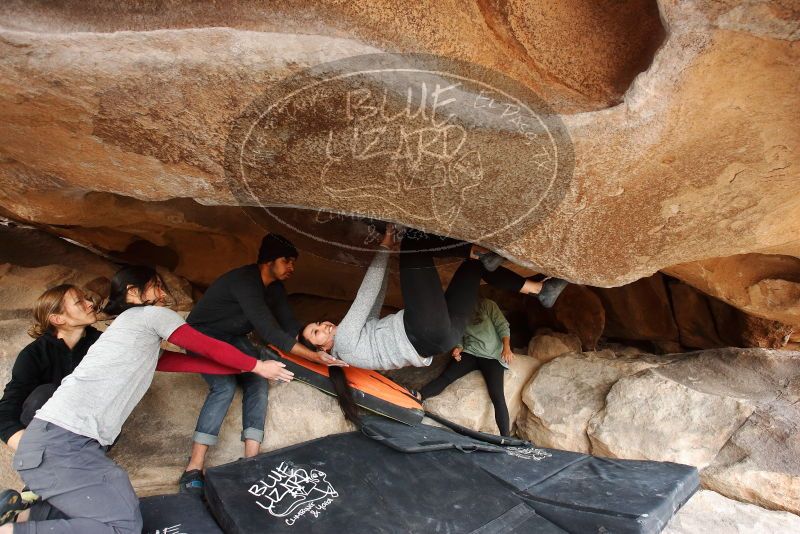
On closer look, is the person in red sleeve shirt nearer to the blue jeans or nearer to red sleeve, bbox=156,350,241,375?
red sleeve, bbox=156,350,241,375

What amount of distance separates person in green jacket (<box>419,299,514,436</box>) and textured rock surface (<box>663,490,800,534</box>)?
40.6 inches

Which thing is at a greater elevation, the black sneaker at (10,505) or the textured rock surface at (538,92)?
the textured rock surface at (538,92)

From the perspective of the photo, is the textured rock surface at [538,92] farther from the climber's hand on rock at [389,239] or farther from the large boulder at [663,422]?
the large boulder at [663,422]

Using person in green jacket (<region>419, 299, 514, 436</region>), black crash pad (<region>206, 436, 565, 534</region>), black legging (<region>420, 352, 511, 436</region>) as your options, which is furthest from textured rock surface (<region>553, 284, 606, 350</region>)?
black crash pad (<region>206, 436, 565, 534</region>)

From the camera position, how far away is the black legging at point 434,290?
2059 millimetres

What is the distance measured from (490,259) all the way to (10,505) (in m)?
1.99

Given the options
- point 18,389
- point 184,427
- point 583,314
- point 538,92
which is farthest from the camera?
point 583,314

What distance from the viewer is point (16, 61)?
59.1 inches

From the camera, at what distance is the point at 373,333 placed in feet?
7.29

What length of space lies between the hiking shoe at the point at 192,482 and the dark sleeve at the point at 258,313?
66 centimetres

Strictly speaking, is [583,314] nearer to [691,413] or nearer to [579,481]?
Result: [691,413]

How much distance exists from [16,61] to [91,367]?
103cm

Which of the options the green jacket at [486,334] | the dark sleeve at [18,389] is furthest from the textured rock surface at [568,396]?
the dark sleeve at [18,389]

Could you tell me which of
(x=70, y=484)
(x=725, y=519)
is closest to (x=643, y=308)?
(x=725, y=519)
